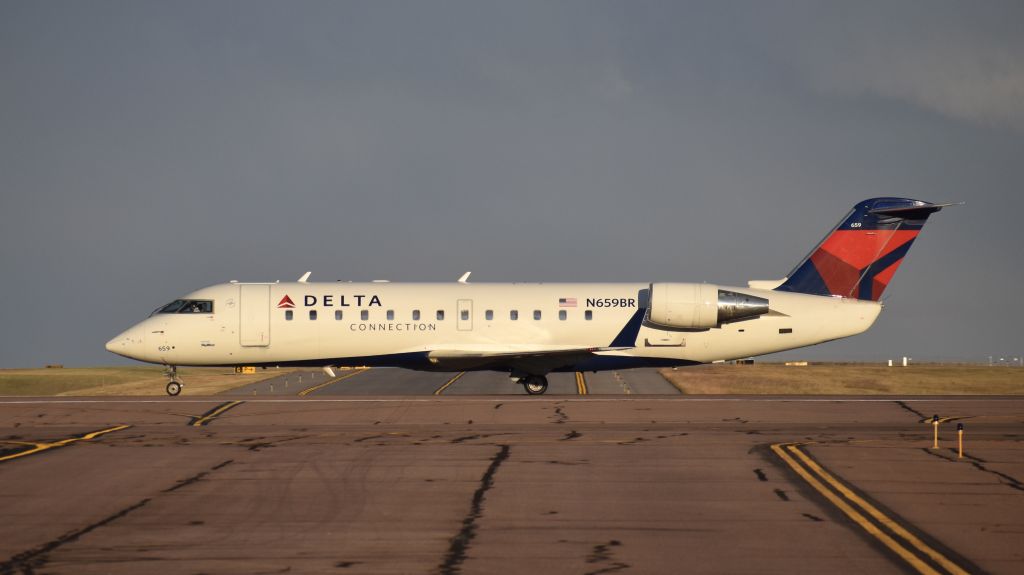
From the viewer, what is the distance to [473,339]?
1470 inches

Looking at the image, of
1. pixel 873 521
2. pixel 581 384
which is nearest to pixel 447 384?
pixel 581 384

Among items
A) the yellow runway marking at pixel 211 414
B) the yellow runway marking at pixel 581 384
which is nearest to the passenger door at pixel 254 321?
the yellow runway marking at pixel 211 414

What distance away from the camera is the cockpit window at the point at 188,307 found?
37.9 metres

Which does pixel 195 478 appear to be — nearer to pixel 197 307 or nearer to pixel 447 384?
pixel 197 307

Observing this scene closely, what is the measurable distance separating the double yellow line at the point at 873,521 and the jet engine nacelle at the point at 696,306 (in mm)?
14960

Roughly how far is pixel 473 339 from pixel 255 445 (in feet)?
47.1

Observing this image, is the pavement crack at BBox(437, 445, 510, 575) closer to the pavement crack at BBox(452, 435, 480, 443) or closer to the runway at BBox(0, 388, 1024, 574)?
the runway at BBox(0, 388, 1024, 574)

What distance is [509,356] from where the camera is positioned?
3712 cm

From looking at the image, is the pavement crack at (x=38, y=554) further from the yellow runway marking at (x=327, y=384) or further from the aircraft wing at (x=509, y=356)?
the yellow runway marking at (x=327, y=384)

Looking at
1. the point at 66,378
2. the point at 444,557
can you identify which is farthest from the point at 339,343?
the point at 66,378

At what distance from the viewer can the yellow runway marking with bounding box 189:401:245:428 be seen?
1120 inches

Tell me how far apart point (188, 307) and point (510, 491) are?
23243 mm

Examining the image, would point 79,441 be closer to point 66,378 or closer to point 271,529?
point 271,529

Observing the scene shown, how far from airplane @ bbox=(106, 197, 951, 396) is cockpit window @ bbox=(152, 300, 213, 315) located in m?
0.05
